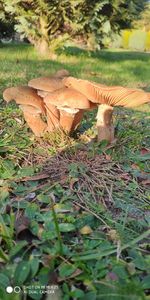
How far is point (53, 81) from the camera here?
1.82m

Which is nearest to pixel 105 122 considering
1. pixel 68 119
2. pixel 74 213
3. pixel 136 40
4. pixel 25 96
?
pixel 68 119

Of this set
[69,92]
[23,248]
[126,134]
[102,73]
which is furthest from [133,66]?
[23,248]

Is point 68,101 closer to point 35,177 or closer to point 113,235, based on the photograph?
point 35,177

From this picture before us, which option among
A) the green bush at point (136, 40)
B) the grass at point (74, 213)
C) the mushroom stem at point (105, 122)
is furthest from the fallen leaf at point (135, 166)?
the green bush at point (136, 40)

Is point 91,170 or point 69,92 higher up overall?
point 69,92

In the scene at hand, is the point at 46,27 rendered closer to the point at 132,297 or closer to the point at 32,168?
the point at 32,168

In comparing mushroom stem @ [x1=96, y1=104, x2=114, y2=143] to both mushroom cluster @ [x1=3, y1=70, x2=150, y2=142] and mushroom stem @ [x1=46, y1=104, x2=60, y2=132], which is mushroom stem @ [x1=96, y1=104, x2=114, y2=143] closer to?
mushroom cluster @ [x1=3, y1=70, x2=150, y2=142]

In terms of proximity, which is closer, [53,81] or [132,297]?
[132,297]

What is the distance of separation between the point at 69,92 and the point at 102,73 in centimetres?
379

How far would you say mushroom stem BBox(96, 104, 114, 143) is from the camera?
184cm

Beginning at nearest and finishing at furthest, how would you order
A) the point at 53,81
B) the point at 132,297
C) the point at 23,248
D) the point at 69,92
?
1. the point at 132,297
2. the point at 23,248
3. the point at 69,92
4. the point at 53,81

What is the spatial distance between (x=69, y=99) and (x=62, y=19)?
5.44 m

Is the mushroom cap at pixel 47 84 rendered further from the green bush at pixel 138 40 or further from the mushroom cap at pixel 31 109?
the green bush at pixel 138 40

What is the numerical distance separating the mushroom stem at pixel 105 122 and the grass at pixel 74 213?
0.16 ft
